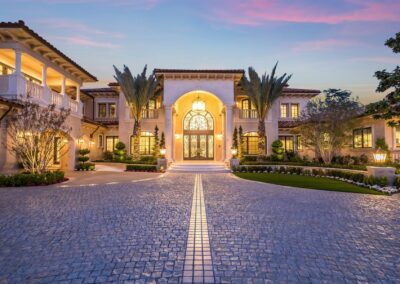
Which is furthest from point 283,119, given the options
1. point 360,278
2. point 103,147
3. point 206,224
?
point 360,278

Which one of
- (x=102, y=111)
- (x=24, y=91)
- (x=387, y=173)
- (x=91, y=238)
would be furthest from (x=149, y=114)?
(x=91, y=238)

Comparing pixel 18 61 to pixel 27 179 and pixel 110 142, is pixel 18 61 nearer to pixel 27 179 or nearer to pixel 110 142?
pixel 27 179

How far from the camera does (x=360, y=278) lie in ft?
10.8

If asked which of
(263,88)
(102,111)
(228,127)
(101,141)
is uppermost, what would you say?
(263,88)

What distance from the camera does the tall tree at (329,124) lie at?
16.7 meters

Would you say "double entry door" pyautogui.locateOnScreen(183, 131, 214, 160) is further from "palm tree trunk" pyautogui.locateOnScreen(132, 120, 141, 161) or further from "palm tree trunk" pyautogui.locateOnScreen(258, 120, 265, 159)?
"palm tree trunk" pyautogui.locateOnScreen(258, 120, 265, 159)

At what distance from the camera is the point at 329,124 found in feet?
55.8

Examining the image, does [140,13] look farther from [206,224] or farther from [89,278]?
[89,278]

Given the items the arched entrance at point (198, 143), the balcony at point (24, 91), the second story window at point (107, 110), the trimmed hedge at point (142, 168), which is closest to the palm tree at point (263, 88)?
the arched entrance at point (198, 143)

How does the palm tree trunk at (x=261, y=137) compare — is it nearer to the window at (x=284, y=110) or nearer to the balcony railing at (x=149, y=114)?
the window at (x=284, y=110)

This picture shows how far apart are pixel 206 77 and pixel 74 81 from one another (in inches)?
414

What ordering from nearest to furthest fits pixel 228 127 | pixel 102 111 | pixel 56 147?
pixel 56 147 → pixel 228 127 → pixel 102 111

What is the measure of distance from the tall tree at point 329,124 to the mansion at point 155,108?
166 centimetres

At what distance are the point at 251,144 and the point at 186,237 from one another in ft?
66.2
